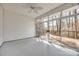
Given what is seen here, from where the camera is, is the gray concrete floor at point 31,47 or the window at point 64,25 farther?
the gray concrete floor at point 31,47

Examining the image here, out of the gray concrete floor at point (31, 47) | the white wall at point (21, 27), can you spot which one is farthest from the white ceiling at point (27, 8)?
the gray concrete floor at point (31, 47)

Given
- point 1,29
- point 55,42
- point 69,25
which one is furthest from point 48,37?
point 1,29

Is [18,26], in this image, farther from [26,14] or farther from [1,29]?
[1,29]

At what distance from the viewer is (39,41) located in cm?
398

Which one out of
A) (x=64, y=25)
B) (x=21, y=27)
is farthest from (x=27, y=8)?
(x=64, y=25)

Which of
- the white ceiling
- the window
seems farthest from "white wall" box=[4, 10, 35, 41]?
the window

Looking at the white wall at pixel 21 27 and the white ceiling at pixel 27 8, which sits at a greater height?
the white ceiling at pixel 27 8

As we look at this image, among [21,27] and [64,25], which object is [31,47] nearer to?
[21,27]

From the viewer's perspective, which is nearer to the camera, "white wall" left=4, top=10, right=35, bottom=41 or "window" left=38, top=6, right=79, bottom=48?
"window" left=38, top=6, right=79, bottom=48

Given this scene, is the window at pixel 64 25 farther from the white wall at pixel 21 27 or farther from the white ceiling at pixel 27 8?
the white wall at pixel 21 27

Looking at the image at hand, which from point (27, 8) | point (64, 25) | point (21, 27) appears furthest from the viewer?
point (21, 27)

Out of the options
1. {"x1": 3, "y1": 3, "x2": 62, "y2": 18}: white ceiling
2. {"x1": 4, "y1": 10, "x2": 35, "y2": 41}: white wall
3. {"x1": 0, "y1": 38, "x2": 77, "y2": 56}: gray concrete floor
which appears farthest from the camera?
{"x1": 4, "y1": 10, "x2": 35, "y2": 41}: white wall

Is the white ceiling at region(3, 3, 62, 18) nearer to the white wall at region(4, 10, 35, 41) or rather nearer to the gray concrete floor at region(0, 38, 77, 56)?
the white wall at region(4, 10, 35, 41)

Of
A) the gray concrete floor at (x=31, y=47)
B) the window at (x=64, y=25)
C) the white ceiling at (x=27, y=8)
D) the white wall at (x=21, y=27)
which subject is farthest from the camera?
the white wall at (x=21, y=27)
